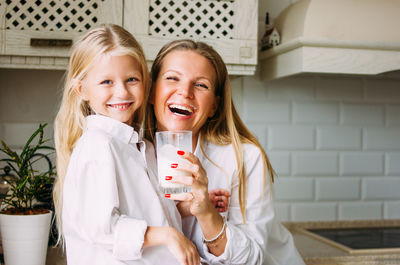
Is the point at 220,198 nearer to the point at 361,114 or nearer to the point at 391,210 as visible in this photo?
the point at 361,114

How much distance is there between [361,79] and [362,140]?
0.30 meters

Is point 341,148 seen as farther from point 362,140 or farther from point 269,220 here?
point 269,220

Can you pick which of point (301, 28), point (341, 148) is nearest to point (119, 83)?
point (301, 28)

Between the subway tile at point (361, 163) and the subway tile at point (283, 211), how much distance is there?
1.10 feet

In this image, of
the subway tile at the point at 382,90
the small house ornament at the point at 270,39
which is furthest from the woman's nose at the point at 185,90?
the subway tile at the point at 382,90

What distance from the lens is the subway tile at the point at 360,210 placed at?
7.68 feet

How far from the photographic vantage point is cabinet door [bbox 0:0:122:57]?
1.63 metres

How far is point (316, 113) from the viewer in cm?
227

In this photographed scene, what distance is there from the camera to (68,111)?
133 centimetres

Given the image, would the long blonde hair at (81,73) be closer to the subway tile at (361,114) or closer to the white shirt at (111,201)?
the white shirt at (111,201)

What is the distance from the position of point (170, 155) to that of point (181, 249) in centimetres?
22

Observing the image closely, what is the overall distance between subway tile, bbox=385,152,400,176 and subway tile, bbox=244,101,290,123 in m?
0.59

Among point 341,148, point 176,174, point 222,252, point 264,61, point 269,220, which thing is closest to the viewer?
point 176,174

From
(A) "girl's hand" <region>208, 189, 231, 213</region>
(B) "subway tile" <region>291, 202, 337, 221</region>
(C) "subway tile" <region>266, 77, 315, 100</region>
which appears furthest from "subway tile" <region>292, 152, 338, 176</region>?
(A) "girl's hand" <region>208, 189, 231, 213</region>
